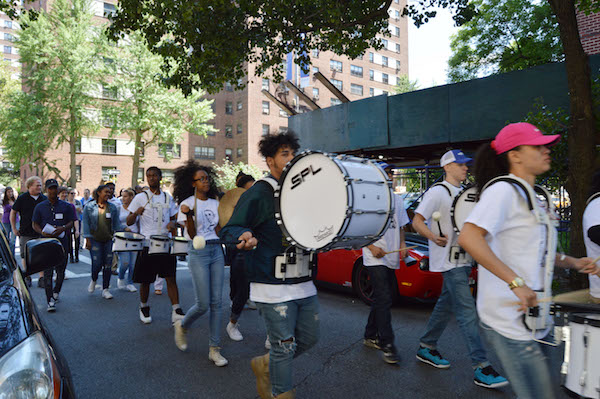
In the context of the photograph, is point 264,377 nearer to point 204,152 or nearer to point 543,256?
point 543,256

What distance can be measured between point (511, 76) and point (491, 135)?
1.54 m

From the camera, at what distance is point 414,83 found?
56.4m

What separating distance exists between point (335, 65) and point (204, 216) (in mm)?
55872

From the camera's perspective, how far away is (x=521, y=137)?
2.23 m

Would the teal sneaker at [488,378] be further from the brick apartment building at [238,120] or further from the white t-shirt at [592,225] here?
the brick apartment building at [238,120]

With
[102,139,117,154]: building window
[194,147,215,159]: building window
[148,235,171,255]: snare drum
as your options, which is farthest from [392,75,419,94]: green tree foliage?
[148,235,171,255]: snare drum

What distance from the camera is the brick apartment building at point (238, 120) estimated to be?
42344 mm

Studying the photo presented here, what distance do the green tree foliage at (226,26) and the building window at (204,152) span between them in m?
40.9

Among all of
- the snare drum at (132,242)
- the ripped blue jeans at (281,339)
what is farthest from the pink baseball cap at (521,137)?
the snare drum at (132,242)

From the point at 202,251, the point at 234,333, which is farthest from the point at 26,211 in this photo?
the point at 202,251

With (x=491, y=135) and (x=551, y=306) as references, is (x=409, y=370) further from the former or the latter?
(x=491, y=135)

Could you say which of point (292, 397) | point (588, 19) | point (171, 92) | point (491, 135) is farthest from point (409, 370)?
point (171, 92)

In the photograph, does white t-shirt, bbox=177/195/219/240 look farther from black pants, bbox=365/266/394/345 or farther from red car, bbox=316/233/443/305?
red car, bbox=316/233/443/305

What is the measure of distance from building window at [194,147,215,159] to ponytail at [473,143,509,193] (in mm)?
49572
